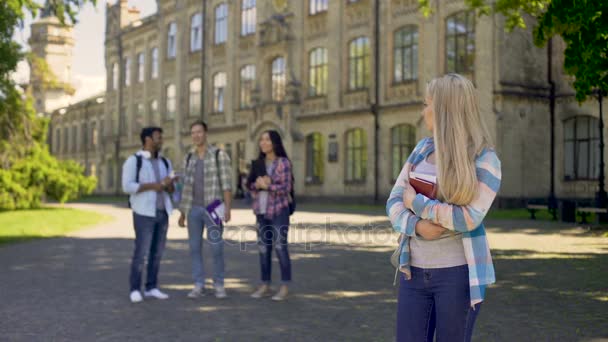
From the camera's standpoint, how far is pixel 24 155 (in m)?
29.1

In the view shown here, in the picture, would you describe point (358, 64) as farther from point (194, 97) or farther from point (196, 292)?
point (196, 292)

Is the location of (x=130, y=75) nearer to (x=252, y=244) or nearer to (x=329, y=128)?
(x=329, y=128)

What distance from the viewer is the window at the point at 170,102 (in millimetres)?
48469

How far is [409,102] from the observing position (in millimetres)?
30438

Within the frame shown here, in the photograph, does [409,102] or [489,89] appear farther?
[409,102]

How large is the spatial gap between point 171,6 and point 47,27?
34.8 m

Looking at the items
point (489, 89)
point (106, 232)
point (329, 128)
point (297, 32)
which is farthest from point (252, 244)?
point (297, 32)

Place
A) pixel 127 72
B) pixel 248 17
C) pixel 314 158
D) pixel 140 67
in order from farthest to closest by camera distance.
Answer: pixel 127 72, pixel 140 67, pixel 248 17, pixel 314 158

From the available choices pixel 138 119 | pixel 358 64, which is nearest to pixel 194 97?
pixel 138 119

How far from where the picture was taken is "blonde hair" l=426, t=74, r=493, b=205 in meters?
3.17

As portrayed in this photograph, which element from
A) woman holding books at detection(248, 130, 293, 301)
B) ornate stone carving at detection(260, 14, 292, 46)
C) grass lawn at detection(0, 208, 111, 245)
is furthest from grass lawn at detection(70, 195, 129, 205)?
woman holding books at detection(248, 130, 293, 301)

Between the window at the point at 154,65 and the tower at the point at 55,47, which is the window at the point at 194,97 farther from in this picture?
the tower at the point at 55,47

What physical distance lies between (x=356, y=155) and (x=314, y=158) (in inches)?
124

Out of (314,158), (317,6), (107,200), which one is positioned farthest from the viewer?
(107,200)
